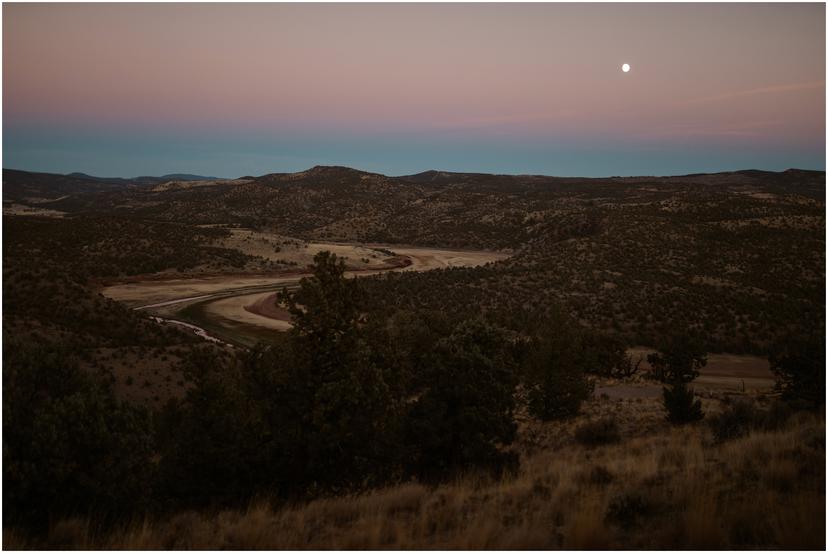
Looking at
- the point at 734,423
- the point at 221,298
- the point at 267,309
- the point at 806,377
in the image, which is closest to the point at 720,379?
the point at 806,377

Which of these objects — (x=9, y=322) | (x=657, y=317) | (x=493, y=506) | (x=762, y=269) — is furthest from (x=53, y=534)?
(x=762, y=269)

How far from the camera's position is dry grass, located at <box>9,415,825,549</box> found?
6.43 m

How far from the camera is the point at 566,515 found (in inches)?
292

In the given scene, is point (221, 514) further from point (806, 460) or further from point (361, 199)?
point (361, 199)

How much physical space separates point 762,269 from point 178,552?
58437mm

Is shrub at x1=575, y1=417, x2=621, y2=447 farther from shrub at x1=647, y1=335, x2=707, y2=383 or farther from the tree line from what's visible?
shrub at x1=647, y1=335, x2=707, y2=383

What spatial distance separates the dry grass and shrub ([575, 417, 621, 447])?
525 cm

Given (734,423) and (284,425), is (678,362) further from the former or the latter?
(284,425)

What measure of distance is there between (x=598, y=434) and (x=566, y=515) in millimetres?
9122

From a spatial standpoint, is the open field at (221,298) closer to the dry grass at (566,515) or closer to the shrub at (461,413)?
the shrub at (461,413)

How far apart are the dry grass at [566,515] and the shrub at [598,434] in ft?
17.2

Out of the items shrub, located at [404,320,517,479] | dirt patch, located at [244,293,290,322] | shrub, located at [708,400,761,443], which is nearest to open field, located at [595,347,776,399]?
shrub, located at [708,400,761,443]

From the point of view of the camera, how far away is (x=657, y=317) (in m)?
40.1

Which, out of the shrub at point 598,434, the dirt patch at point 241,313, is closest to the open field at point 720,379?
the shrub at point 598,434
